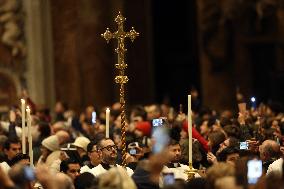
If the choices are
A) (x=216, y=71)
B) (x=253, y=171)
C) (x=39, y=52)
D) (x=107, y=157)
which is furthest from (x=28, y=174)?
(x=216, y=71)

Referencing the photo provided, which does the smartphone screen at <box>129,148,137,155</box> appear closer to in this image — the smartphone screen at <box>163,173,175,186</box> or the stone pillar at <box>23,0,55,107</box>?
the smartphone screen at <box>163,173,175,186</box>

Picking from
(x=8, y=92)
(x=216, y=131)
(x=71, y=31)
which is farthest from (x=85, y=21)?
(x=216, y=131)

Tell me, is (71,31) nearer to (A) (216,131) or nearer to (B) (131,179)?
(A) (216,131)

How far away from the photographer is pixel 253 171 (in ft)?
32.9

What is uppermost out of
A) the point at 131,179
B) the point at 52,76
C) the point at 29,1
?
the point at 29,1

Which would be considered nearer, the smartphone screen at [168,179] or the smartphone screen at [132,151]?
the smartphone screen at [168,179]

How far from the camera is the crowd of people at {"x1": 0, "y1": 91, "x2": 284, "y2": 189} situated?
32.1ft

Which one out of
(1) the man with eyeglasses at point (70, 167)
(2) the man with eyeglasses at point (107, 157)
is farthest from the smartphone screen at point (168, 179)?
(1) the man with eyeglasses at point (70, 167)

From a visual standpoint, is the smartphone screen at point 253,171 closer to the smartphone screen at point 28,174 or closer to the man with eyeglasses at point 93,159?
the smartphone screen at point 28,174

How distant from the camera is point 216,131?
13.9 m

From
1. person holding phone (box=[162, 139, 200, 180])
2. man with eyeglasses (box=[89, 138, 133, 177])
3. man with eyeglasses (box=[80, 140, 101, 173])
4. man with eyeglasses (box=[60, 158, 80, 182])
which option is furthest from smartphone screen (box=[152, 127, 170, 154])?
man with eyeglasses (box=[80, 140, 101, 173])

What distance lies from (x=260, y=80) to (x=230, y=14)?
156 centimetres

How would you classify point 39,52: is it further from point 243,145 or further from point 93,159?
point 243,145

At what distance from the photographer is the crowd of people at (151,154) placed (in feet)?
32.1
